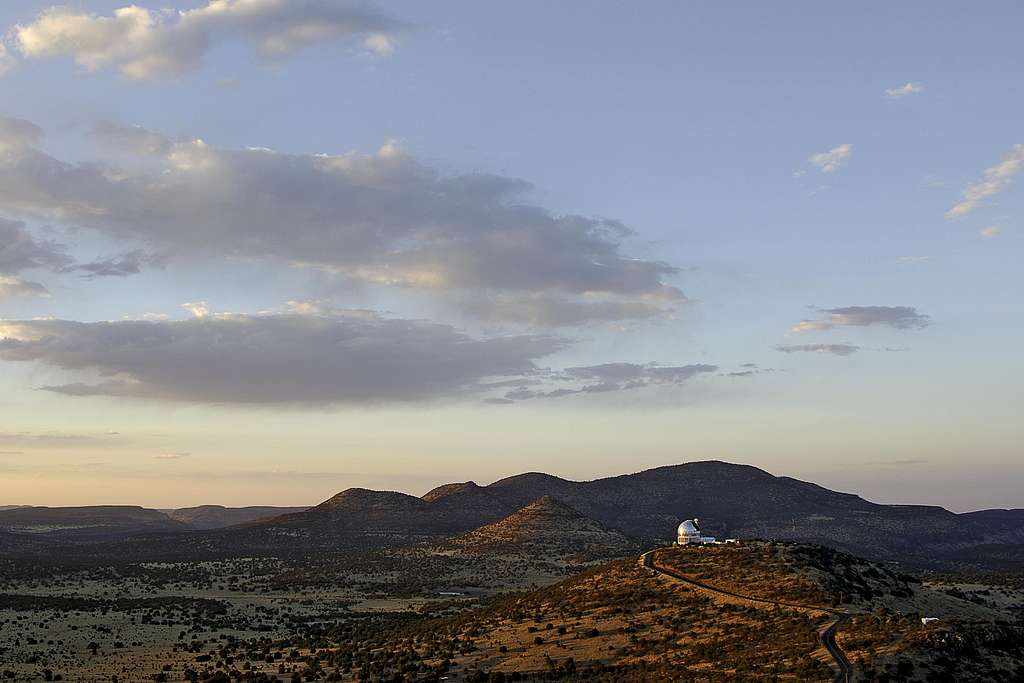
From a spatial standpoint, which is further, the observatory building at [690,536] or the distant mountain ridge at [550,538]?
the distant mountain ridge at [550,538]

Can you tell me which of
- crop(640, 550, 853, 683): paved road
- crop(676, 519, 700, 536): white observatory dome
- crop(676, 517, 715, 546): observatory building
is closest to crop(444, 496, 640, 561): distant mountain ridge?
crop(676, 519, 700, 536): white observatory dome

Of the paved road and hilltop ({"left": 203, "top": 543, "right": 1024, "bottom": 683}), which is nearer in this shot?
the paved road

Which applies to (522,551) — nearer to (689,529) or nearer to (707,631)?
(689,529)

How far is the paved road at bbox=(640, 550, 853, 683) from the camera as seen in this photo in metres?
39.5

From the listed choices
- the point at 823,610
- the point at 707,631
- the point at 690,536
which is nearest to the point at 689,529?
the point at 690,536

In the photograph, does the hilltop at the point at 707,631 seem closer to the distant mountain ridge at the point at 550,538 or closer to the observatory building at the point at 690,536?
the observatory building at the point at 690,536

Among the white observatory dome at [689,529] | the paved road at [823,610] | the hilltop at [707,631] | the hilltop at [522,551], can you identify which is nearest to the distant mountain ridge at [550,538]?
the hilltop at [522,551]

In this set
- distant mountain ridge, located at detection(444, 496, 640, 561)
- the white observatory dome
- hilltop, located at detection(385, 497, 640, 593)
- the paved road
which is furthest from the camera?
distant mountain ridge, located at detection(444, 496, 640, 561)

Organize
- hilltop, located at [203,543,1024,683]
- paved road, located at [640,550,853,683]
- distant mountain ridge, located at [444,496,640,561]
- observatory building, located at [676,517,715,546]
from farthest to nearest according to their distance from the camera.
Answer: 1. distant mountain ridge, located at [444,496,640,561]
2. observatory building, located at [676,517,715,546]
3. hilltop, located at [203,543,1024,683]
4. paved road, located at [640,550,853,683]

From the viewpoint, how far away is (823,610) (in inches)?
2072

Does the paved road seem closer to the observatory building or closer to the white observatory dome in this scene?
the observatory building

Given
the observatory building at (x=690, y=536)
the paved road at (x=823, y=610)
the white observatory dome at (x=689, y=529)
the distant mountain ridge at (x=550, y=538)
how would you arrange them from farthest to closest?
the distant mountain ridge at (x=550, y=538) < the white observatory dome at (x=689, y=529) < the observatory building at (x=690, y=536) < the paved road at (x=823, y=610)

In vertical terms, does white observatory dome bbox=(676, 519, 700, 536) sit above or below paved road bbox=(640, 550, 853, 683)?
above

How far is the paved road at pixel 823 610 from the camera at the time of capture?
130 ft
